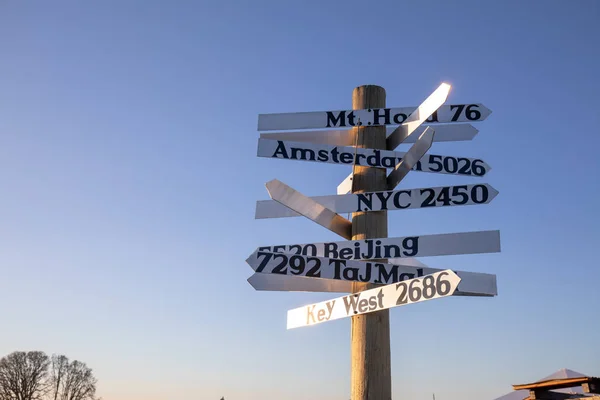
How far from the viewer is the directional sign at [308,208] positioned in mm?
3910

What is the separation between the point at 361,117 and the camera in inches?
185

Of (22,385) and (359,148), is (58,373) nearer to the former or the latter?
(22,385)

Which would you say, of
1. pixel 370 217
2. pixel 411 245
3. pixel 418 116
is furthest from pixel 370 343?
pixel 418 116

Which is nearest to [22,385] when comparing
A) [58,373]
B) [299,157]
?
[58,373]

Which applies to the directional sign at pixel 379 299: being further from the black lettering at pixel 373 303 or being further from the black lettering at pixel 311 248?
the black lettering at pixel 311 248

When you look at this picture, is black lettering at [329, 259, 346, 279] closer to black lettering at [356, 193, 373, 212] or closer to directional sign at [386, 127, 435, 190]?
black lettering at [356, 193, 373, 212]

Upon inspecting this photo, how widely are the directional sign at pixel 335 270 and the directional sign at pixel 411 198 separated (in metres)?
0.52

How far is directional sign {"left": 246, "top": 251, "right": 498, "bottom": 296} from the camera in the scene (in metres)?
3.60

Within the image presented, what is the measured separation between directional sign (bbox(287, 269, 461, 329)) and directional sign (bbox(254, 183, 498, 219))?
700mm

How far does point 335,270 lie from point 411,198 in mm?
818

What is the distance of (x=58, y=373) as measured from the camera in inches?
1977

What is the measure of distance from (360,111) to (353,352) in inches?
72.6

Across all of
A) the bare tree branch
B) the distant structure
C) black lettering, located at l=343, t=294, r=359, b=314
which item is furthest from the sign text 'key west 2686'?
the bare tree branch

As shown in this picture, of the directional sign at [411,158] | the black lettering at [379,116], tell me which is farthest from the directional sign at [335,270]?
the black lettering at [379,116]
